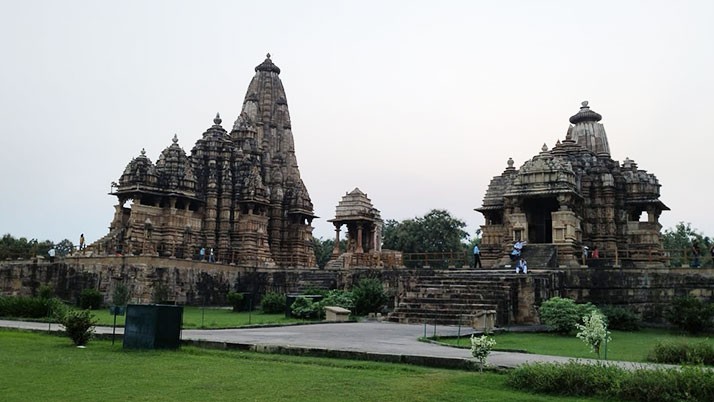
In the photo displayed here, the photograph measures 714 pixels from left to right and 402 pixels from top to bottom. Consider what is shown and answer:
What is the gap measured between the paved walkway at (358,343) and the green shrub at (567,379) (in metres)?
1.19

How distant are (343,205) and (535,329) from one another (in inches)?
788

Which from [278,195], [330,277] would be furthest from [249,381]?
[278,195]

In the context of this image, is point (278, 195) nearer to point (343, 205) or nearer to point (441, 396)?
point (343, 205)

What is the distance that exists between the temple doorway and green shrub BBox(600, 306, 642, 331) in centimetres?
929

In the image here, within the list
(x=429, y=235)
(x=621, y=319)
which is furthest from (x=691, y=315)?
(x=429, y=235)

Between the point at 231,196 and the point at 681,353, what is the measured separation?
109 ft

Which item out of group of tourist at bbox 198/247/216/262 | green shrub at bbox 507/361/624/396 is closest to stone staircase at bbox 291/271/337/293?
group of tourist at bbox 198/247/216/262

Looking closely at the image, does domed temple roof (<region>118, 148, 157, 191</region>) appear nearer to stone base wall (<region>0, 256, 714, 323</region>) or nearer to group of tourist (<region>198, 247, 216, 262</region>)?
group of tourist (<region>198, 247, 216, 262</region>)

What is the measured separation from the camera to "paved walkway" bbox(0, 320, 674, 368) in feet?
36.0

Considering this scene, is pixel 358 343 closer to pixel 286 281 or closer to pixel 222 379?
pixel 222 379

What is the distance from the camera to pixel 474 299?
68.1 ft

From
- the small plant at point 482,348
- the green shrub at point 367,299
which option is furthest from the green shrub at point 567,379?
the green shrub at point 367,299

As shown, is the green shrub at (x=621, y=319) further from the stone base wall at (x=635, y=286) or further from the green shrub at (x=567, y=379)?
the green shrub at (x=567, y=379)

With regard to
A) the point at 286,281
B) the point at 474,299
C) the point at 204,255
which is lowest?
the point at 474,299
